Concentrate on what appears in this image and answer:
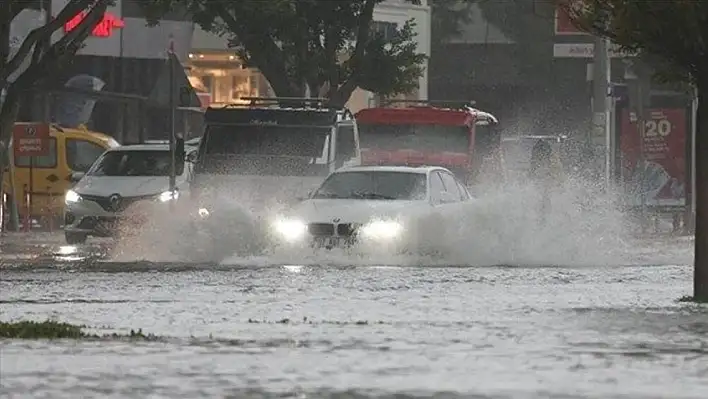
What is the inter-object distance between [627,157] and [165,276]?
20666mm

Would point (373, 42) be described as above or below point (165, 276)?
above

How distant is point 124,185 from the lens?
3262cm

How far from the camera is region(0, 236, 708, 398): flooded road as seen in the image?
11.6 metres

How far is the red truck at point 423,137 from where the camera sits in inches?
1463

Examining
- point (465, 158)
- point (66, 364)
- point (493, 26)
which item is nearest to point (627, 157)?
point (465, 158)

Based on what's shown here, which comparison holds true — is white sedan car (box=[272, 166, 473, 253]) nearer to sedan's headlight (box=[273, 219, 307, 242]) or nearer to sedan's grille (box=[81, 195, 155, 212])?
sedan's headlight (box=[273, 219, 307, 242])

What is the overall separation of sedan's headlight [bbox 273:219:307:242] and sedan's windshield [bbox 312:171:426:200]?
3.11 ft

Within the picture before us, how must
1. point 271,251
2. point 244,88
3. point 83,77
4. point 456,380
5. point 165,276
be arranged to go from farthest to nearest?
point 244,88
point 83,77
point 271,251
point 165,276
point 456,380

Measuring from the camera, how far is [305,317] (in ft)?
54.9

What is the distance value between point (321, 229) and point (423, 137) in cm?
1209

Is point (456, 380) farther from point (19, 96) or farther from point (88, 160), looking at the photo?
point (88, 160)

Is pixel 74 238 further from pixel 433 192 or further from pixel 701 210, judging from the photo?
pixel 701 210

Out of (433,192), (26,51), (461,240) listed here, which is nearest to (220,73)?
(26,51)

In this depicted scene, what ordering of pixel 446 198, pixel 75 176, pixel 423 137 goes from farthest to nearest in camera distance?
pixel 75 176 → pixel 423 137 → pixel 446 198
